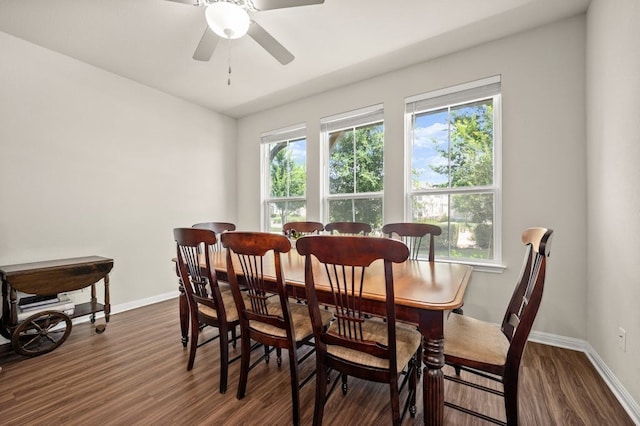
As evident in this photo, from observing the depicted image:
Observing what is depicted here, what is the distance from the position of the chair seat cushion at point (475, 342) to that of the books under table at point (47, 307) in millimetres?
3102

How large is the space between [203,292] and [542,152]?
297 centimetres

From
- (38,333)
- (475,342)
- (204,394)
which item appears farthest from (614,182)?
(38,333)

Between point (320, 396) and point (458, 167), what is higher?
point (458, 167)

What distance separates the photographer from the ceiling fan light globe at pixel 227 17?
1.71 m

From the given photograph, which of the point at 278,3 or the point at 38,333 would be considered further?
the point at 38,333

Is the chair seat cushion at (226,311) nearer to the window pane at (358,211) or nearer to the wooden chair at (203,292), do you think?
the wooden chair at (203,292)

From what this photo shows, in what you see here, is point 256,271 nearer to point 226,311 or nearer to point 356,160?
point 226,311

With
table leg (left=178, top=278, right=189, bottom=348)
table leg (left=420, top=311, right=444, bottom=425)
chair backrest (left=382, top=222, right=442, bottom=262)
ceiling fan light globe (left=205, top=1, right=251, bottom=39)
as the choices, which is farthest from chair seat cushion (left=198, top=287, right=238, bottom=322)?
ceiling fan light globe (left=205, top=1, right=251, bottom=39)

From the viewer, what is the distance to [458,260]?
2.83 meters

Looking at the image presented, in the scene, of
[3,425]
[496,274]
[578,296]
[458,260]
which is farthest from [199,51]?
[578,296]

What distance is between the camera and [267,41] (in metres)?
2.15

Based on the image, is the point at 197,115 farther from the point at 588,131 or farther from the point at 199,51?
the point at 588,131

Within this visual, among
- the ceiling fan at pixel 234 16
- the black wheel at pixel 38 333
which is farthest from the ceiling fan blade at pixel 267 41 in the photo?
the black wheel at pixel 38 333

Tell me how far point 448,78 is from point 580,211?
1.68 m
